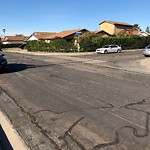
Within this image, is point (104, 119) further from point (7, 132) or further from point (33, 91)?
point (33, 91)

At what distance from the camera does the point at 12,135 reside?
6219 mm

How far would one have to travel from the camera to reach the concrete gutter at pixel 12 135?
5566 mm

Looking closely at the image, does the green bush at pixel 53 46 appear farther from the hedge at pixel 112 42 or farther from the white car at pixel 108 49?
the white car at pixel 108 49

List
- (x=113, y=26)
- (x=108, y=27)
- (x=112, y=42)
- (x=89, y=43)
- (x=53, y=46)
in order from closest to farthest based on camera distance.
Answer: (x=89, y=43), (x=112, y=42), (x=53, y=46), (x=113, y=26), (x=108, y=27)

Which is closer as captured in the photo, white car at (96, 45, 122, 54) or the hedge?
white car at (96, 45, 122, 54)

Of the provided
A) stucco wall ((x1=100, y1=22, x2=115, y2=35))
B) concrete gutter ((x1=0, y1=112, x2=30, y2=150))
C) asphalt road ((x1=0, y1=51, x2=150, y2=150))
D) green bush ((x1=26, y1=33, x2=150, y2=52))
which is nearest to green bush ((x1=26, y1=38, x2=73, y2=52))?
green bush ((x1=26, y1=33, x2=150, y2=52))

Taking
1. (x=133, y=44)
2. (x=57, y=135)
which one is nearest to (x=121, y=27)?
(x=133, y=44)

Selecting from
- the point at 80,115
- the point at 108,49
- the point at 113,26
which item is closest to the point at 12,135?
the point at 80,115

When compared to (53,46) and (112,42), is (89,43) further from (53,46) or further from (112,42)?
(53,46)

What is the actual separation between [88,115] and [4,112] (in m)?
2.92

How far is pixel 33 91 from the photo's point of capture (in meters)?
11.4

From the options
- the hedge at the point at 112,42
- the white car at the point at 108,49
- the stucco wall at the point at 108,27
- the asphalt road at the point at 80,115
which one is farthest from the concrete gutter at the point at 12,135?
the stucco wall at the point at 108,27

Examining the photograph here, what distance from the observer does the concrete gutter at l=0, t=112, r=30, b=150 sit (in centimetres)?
557

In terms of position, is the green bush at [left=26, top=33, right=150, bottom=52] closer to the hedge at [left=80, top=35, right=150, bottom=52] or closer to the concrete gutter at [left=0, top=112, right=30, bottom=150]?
the hedge at [left=80, top=35, right=150, bottom=52]
